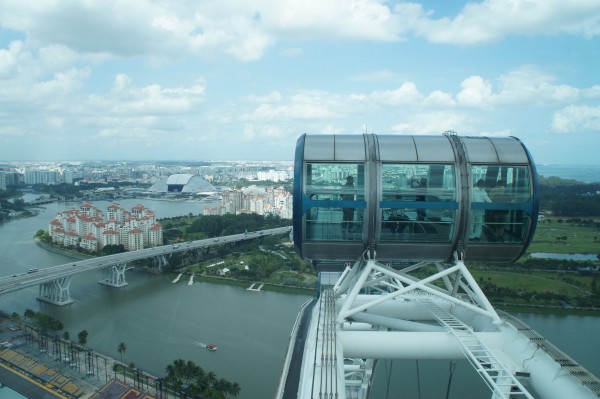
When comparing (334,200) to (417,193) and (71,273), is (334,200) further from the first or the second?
(71,273)

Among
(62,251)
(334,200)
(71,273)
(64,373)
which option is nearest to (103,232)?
(62,251)

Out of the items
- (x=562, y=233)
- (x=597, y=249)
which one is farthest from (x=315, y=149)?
(x=562, y=233)

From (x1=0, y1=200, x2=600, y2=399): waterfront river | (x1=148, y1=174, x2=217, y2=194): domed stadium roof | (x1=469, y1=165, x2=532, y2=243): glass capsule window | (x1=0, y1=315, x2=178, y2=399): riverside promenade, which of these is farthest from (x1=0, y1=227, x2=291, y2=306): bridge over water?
(x1=148, y1=174, x2=217, y2=194): domed stadium roof

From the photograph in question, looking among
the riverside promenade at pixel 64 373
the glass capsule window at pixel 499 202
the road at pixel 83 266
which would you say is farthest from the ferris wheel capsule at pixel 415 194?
the road at pixel 83 266

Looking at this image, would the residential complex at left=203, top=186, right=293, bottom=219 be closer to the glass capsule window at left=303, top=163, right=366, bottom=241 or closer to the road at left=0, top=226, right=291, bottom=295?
the road at left=0, top=226, right=291, bottom=295

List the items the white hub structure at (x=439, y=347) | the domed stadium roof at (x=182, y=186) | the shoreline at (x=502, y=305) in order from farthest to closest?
1. the domed stadium roof at (x=182, y=186)
2. the shoreline at (x=502, y=305)
3. the white hub structure at (x=439, y=347)

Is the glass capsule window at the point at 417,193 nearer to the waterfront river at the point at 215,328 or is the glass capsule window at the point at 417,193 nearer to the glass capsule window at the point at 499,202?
the glass capsule window at the point at 499,202
